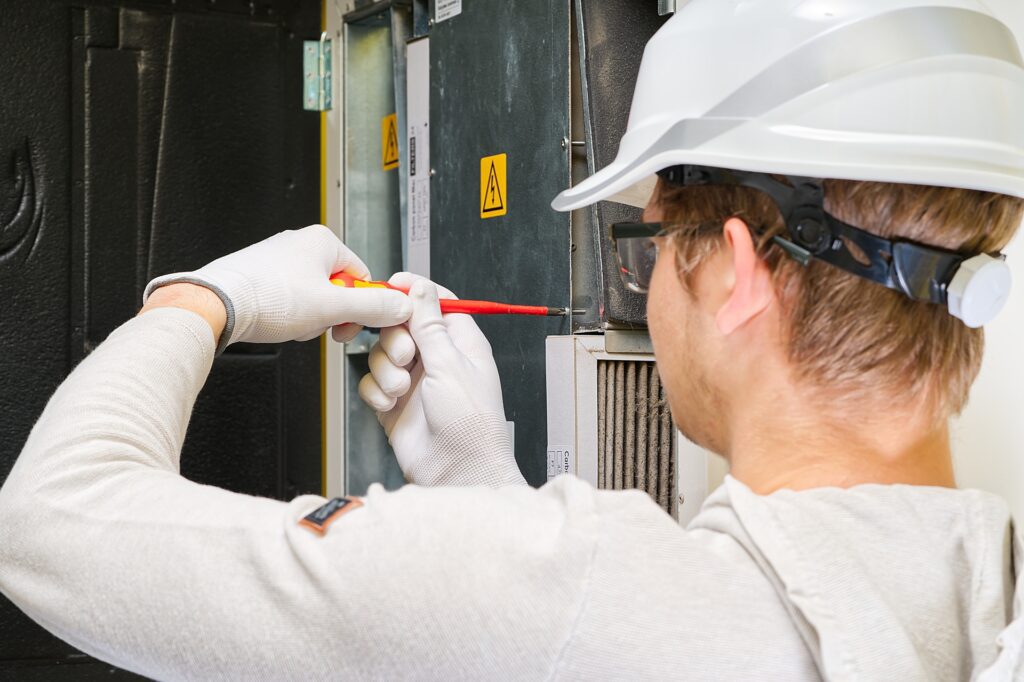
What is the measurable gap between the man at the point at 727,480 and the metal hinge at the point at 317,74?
921 millimetres

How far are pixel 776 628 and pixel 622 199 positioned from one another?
500 millimetres

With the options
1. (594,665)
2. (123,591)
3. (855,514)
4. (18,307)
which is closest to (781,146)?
(855,514)

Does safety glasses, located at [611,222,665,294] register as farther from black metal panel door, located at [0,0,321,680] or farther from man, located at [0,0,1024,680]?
black metal panel door, located at [0,0,321,680]

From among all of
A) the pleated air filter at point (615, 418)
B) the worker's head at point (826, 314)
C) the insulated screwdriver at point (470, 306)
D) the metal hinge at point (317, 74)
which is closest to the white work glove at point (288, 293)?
the insulated screwdriver at point (470, 306)

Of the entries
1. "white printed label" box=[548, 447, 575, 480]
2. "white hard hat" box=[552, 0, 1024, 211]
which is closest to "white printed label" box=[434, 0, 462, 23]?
"white printed label" box=[548, 447, 575, 480]

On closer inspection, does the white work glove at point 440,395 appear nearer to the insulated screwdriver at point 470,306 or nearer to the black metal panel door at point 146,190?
the insulated screwdriver at point 470,306

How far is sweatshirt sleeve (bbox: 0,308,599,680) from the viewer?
2.29ft

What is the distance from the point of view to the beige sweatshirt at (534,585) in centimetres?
69

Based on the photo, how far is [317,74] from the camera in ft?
Result: 5.90

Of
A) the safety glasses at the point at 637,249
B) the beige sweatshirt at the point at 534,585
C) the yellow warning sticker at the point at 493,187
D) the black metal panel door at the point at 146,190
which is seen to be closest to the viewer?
the beige sweatshirt at the point at 534,585

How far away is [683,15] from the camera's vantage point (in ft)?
2.98

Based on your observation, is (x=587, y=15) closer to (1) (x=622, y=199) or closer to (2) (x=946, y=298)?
(1) (x=622, y=199)

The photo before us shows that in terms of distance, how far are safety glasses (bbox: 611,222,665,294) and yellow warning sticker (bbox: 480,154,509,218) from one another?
1.52 feet

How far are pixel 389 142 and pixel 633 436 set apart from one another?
70cm
